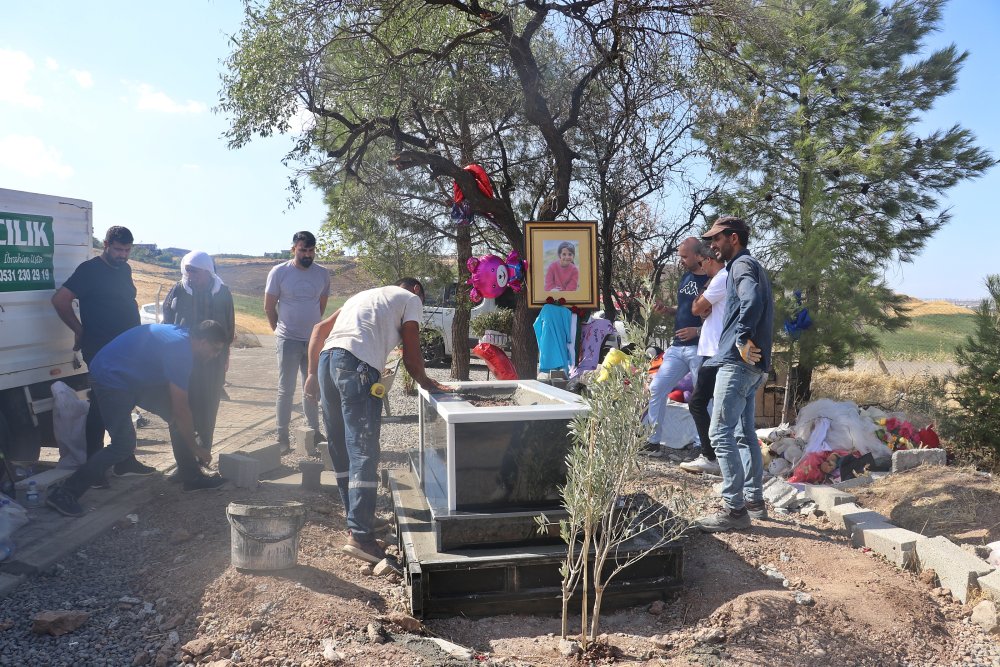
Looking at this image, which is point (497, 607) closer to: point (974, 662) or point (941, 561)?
point (974, 662)

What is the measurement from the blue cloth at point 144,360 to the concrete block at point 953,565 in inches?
185

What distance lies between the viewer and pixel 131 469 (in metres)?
5.67

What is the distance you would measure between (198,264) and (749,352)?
4.17 meters

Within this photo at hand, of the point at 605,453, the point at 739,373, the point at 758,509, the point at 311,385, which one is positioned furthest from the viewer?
the point at 311,385

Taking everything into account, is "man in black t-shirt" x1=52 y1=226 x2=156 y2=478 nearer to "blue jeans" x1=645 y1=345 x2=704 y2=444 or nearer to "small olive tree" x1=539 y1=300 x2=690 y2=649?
"small olive tree" x1=539 y1=300 x2=690 y2=649

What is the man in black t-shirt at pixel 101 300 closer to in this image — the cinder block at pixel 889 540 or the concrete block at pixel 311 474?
the concrete block at pixel 311 474

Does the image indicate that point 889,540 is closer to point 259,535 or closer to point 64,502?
point 259,535

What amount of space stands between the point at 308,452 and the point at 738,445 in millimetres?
3526

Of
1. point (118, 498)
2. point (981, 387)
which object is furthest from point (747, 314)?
point (118, 498)

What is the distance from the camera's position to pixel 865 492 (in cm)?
579

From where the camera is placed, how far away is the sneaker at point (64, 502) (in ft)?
15.3

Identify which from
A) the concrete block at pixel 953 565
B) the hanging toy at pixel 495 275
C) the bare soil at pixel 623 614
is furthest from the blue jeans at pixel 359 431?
the hanging toy at pixel 495 275

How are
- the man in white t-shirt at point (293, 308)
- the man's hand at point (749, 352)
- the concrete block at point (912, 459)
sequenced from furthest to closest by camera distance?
the man in white t-shirt at point (293, 308) → the concrete block at point (912, 459) → the man's hand at point (749, 352)

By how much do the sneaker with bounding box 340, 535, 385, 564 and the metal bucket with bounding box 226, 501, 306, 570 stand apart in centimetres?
51
